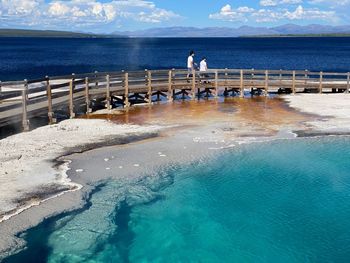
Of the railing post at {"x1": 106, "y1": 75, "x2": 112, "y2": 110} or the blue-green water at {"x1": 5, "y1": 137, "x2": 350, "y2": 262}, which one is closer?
the blue-green water at {"x1": 5, "y1": 137, "x2": 350, "y2": 262}

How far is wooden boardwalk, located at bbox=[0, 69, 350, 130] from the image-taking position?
19.5 meters

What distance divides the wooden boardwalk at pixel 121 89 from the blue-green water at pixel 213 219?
8.21m

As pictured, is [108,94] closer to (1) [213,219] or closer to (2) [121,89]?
(2) [121,89]

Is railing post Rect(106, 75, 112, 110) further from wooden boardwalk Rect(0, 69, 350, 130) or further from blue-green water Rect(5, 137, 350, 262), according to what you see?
blue-green water Rect(5, 137, 350, 262)

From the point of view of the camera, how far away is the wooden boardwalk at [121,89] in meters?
19.5

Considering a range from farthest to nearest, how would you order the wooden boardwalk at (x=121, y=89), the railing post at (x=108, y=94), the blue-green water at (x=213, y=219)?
the railing post at (x=108, y=94), the wooden boardwalk at (x=121, y=89), the blue-green water at (x=213, y=219)

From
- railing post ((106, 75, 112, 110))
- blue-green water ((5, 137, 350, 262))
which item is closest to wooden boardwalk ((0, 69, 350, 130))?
railing post ((106, 75, 112, 110))

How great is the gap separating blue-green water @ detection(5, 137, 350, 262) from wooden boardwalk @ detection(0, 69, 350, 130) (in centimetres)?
821

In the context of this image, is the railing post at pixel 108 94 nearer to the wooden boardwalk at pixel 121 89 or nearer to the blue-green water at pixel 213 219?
the wooden boardwalk at pixel 121 89

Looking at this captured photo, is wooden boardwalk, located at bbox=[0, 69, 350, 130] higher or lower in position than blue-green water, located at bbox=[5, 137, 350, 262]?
higher

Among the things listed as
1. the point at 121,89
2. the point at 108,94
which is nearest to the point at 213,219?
the point at 108,94

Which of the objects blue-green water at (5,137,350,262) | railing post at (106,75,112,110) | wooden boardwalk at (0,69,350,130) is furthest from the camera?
railing post at (106,75,112,110)

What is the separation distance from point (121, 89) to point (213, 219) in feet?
52.0

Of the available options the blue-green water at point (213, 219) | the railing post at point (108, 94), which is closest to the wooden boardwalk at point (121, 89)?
the railing post at point (108, 94)
